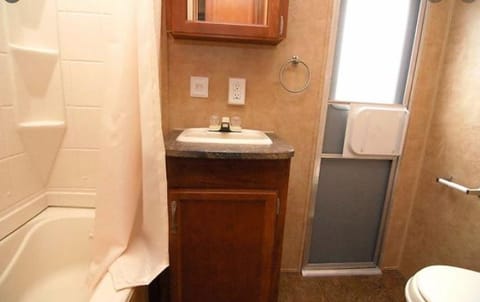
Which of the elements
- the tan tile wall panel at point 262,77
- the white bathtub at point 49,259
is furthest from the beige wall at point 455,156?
the white bathtub at point 49,259

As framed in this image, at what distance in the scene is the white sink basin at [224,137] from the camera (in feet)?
3.56

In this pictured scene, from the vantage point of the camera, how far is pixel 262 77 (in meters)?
1.39

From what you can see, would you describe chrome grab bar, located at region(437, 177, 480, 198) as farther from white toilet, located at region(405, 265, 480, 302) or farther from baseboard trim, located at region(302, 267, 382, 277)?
baseboard trim, located at region(302, 267, 382, 277)

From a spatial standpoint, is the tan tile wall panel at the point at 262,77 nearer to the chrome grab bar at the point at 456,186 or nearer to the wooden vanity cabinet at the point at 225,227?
the wooden vanity cabinet at the point at 225,227

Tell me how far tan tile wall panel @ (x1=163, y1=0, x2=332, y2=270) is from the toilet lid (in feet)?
2.55

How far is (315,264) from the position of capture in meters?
1.68

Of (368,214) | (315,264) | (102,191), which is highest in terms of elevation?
(102,191)

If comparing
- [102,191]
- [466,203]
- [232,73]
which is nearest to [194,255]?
[102,191]

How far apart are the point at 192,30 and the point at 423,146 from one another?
144 centimetres

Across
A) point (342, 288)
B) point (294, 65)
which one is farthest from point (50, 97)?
point (342, 288)

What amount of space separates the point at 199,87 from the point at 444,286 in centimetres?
128

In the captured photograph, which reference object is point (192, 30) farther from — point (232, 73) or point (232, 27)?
point (232, 73)

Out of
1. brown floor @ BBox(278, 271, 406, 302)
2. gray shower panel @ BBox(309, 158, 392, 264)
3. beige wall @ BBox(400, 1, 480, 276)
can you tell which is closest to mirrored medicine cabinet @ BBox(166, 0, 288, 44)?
gray shower panel @ BBox(309, 158, 392, 264)

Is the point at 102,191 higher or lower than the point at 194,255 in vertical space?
higher
